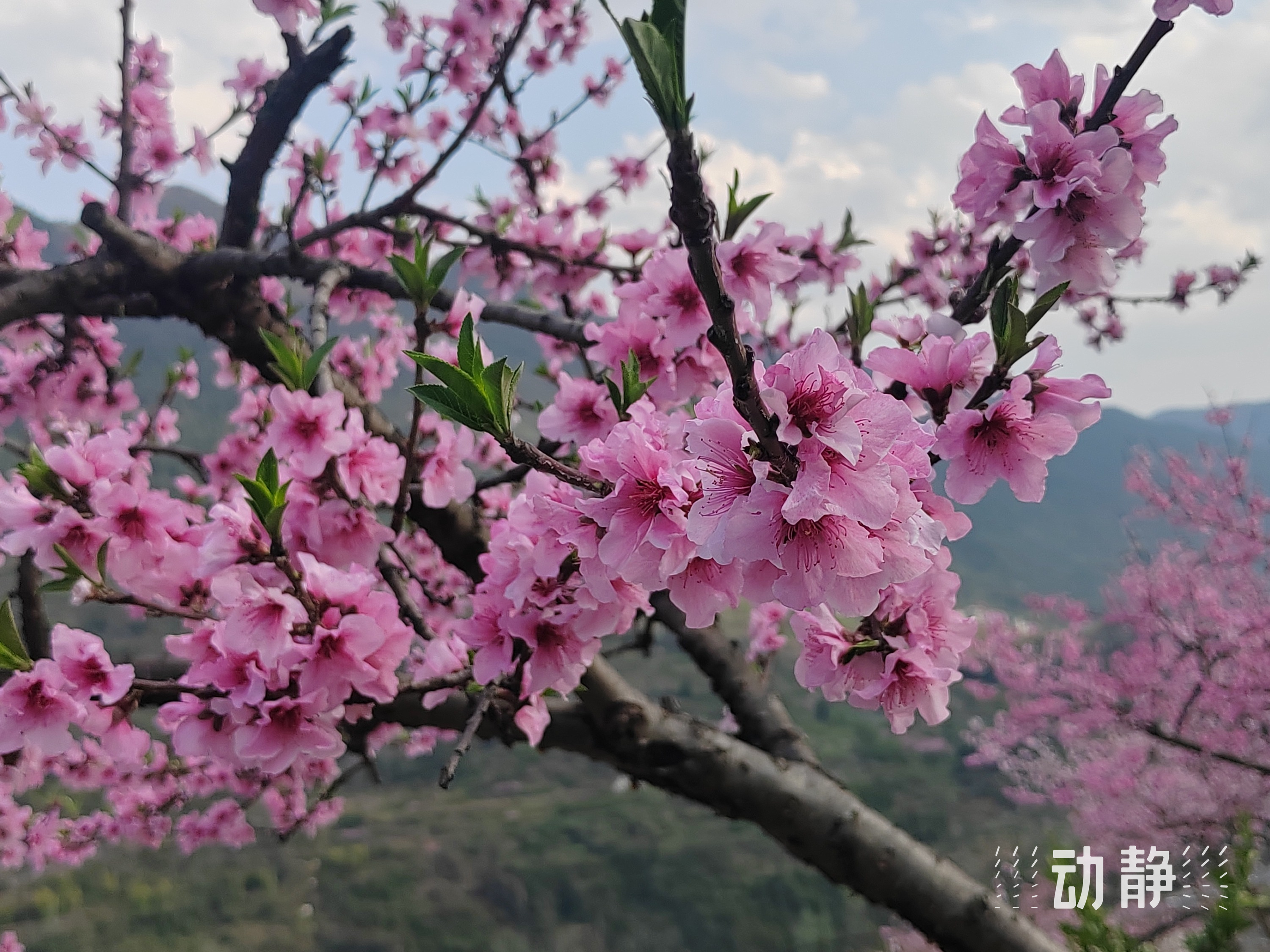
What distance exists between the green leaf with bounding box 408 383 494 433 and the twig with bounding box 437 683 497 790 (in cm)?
40

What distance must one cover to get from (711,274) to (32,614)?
1845 mm

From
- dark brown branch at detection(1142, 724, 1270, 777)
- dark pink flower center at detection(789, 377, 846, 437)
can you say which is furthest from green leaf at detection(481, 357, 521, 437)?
dark brown branch at detection(1142, 724, 1270, 777)

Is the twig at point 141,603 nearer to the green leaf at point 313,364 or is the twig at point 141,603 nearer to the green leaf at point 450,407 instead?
the green leaf at point 313,364

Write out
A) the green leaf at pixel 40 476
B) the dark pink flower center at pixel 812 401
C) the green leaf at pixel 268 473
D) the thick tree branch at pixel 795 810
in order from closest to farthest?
the dark pink flower center at pixel 812 401
the green leaf at pixel 268 473
the green leaf at pixel 40 476
the thick tree branch at pixel 795 810

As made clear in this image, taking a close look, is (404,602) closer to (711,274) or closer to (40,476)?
(40,476)

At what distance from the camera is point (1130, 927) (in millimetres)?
5539

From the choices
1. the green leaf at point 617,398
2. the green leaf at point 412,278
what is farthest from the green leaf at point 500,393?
the green leaf at point 412,278

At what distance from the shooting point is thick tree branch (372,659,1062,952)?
1.78 meters

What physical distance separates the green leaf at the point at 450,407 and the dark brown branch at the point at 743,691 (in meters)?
1.50

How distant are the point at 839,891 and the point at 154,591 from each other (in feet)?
27.5

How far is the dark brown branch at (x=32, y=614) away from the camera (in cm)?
152

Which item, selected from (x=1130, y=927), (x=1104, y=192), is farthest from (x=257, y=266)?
(x=1130, y=927)

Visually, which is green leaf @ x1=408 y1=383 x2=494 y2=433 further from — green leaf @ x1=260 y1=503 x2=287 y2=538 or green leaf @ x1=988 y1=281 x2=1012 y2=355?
green leaf @ x1=988 y1=281 x2=1012 y2=355

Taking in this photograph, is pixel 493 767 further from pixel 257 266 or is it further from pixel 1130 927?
pixel 257 266
